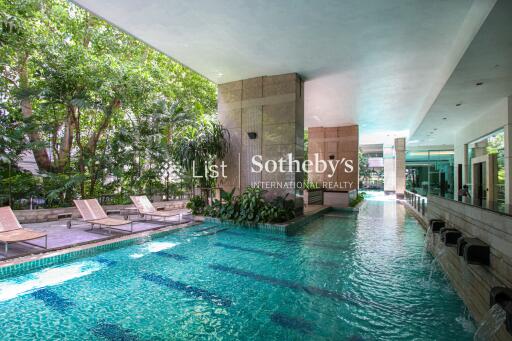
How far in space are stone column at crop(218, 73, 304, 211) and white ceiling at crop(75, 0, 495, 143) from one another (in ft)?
1.66

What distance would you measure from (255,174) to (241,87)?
3.36 meters

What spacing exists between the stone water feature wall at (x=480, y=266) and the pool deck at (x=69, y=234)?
6.79 meters

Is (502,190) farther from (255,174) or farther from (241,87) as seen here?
(241,87)

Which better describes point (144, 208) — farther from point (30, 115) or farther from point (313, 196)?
point (313, 196)

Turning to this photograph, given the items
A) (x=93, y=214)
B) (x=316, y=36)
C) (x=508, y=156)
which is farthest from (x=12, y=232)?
(x=508, y=156)

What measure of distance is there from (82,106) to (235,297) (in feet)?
26.9

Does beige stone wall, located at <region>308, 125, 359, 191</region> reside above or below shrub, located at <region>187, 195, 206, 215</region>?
above

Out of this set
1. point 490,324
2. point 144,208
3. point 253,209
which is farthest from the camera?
point 144,208

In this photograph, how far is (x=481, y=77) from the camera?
6234 mm

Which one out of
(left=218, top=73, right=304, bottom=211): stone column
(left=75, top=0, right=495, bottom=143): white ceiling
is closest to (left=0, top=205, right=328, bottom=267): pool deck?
(left=218, top=73, right=304, bottom=211): stone column

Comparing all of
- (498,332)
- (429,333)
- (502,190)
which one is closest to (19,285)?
(429,333)

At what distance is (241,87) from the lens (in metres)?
9.75

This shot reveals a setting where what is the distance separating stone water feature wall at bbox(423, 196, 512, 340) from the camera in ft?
8.81

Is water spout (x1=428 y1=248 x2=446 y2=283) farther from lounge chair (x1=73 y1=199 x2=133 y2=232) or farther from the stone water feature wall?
lounge chair (x1=73 y1=199 x2=133 y2=232)
